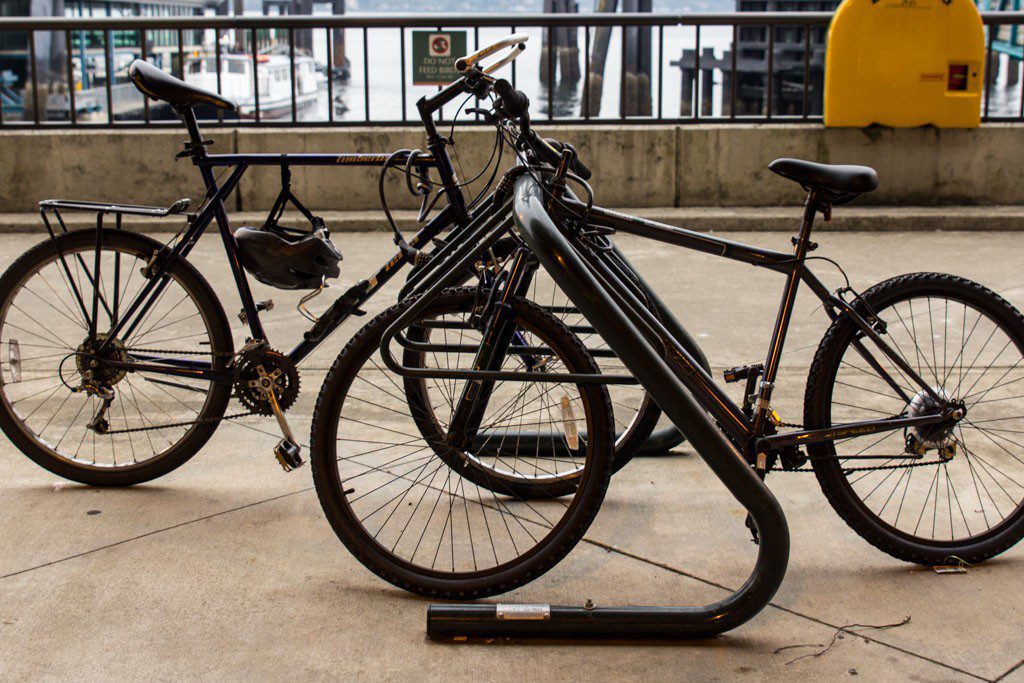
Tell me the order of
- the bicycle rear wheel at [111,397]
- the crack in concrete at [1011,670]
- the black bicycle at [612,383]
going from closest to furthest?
the crack in concrete at [1011,670]
the black bicycle at [612,383]
the bicycle rear wheel at [111,397]

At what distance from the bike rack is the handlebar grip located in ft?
0.83

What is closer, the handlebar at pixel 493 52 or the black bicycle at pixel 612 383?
the black bicycle at pixel 612 383

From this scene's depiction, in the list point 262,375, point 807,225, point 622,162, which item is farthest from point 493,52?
point 622,162

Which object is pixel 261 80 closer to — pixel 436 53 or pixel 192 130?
pixel 436 53

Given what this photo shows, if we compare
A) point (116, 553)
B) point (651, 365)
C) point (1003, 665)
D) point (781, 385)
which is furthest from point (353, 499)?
point (781, 385)

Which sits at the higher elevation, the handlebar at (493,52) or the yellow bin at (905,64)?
the yellow bin at (905,64)

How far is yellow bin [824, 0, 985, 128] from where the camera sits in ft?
27.7

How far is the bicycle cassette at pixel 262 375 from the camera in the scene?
145 inches

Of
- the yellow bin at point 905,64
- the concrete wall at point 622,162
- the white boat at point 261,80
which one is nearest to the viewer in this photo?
the yellow bin at point 905,64

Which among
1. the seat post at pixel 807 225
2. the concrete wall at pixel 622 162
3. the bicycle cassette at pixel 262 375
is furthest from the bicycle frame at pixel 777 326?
the concrete wall at pixel 622 162

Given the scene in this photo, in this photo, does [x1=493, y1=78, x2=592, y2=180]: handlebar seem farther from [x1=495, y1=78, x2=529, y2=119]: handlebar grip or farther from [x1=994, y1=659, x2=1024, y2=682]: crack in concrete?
[x1=994, y1=659, x2=1024, y2=682]: crack in concrete

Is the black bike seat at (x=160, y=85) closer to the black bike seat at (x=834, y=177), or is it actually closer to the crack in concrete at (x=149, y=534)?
the crack in concrete at (x=149, y=534)

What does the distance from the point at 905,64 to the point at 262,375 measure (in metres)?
6.56

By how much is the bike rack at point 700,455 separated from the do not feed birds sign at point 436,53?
20.1 feet
